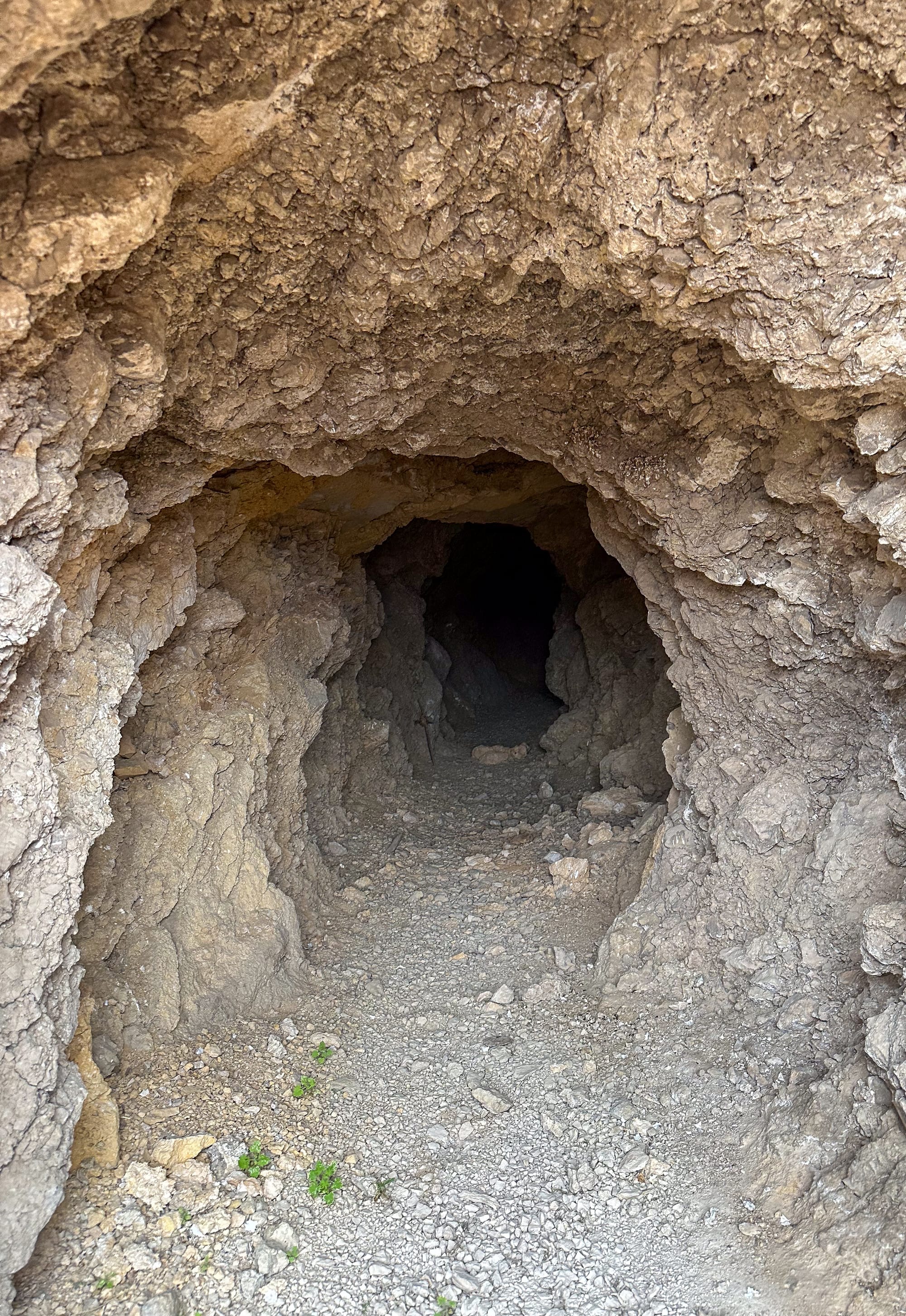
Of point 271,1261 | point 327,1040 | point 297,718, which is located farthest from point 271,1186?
point 297,718

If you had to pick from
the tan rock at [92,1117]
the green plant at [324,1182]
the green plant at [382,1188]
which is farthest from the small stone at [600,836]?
the tan rock at [92,1117]

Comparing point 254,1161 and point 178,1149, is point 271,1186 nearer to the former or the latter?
point 254,1161

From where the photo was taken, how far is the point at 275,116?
2.20m

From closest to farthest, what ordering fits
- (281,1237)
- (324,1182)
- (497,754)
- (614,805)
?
(281,1237) → (324,1182) → (614,805) → (497,754)

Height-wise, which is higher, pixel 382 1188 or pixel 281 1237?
→ pixel 382 1188

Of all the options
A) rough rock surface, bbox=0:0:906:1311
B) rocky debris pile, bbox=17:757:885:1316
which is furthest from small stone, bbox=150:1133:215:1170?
rough rock surface, bbox=0:0:906:1311

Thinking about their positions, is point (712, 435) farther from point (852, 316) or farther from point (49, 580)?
point (49, 580)

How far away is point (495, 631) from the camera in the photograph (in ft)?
42.5

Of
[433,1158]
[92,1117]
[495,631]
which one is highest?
[495,631]

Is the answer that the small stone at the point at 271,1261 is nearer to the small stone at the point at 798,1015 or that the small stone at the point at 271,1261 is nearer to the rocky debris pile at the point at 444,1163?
the rocky debris pile at the point at 444,1163

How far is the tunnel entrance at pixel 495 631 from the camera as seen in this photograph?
9.96m

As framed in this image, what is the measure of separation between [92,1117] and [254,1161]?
2.13ft

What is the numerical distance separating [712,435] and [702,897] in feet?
7.83

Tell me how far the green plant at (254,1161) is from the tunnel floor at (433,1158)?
0.9 inches
